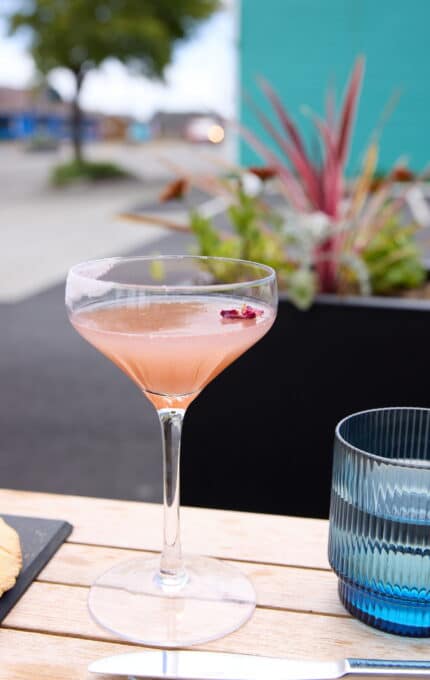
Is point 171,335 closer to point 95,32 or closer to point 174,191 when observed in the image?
point 174,191

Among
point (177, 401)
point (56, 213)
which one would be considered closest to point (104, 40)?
point (56, 213)

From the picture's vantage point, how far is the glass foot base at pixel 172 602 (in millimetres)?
751

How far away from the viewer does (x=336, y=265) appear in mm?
1990

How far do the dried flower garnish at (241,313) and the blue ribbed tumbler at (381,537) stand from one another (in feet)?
0.47

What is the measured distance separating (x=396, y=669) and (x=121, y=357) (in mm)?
385

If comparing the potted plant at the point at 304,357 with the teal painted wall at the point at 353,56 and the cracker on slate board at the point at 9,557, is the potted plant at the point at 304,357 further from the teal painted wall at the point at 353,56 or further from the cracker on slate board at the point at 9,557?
the teal painted wall at the point at 353,56

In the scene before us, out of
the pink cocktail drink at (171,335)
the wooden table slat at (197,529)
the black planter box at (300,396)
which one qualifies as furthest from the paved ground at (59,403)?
the pink cocktail drink at (171,335)

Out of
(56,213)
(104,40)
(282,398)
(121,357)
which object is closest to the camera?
(121,357)

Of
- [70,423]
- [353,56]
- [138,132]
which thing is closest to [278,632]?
[70,423]

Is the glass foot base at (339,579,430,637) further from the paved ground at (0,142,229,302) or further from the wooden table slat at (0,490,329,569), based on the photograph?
the paved ground at (0,142,229,302)

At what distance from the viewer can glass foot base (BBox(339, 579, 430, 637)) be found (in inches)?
28.9

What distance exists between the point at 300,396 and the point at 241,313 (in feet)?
3.73

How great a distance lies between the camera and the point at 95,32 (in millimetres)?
15383

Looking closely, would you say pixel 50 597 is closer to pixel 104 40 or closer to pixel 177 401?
pixel 177 401
